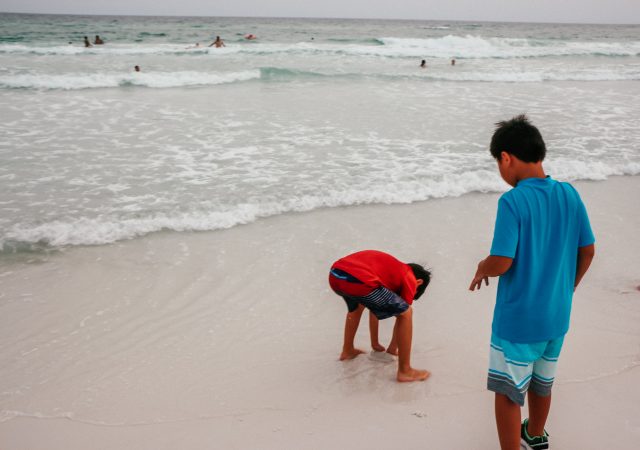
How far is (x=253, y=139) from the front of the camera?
9.72 meters

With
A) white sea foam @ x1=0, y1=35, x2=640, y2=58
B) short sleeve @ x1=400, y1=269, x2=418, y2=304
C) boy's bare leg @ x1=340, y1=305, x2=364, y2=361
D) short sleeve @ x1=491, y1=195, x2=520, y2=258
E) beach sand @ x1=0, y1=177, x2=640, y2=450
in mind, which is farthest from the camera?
white sea foam @ x1=0, y1=35, x2=640, y2=58

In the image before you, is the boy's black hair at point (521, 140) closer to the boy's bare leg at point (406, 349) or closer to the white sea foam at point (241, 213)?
the boy's bare leg at point (406, 349)

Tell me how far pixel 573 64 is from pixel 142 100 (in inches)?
874

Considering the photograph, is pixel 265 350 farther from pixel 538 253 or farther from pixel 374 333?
pixel 538 253

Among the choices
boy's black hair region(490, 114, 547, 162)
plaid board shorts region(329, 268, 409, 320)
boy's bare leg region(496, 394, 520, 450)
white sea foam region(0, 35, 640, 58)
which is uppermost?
white sea foam region(0, 35, 640, 58)

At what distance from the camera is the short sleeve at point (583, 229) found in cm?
213

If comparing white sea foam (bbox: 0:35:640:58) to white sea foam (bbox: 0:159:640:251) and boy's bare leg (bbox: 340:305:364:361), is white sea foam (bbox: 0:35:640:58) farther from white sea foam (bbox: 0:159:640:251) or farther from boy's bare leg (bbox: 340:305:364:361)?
boy's bare leg (bbox: 340:305:364:361)

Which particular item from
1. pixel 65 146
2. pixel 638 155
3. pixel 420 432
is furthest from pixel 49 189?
pixel 638 155

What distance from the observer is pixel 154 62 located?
894 inches

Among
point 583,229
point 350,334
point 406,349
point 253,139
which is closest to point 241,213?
point 350,334

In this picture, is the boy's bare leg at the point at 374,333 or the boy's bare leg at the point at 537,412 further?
the boy's bare leg at the point at 374,333

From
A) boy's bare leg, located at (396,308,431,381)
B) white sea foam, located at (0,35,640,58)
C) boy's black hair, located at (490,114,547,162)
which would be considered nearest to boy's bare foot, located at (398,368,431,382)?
boy's bare leg, located at (396,308,431,381)

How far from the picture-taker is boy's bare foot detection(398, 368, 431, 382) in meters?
3.31

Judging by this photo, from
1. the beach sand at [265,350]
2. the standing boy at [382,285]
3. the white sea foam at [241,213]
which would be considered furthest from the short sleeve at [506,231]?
the white sea foam at [241,213]
